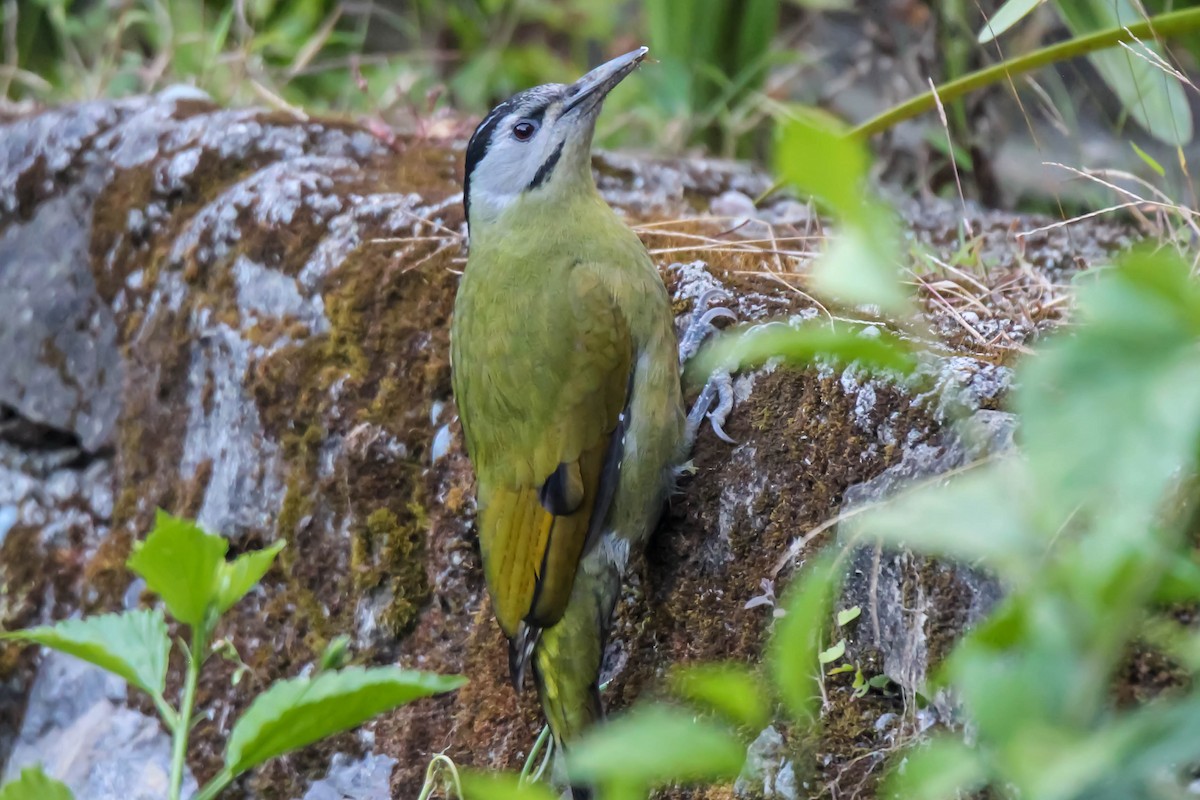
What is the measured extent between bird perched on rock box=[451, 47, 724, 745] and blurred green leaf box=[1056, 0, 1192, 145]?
43.5 inches

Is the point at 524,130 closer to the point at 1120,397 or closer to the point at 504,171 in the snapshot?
the point at 504,171

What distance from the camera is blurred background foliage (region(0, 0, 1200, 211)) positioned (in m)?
4.22

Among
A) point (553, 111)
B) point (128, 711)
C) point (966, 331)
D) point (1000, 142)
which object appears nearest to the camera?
point (966, 331)

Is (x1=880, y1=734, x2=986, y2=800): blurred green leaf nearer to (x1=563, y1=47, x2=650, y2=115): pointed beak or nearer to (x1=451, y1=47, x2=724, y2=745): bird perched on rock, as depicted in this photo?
(x1=451, y1=47, x2=724, y2=745): bird perched on rock

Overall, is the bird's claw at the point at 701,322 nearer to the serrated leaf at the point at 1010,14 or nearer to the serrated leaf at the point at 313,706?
the serrated leaf at the point at 1010,14

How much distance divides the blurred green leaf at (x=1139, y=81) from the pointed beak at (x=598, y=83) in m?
0.99

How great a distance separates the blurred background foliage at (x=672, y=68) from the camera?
4.22m

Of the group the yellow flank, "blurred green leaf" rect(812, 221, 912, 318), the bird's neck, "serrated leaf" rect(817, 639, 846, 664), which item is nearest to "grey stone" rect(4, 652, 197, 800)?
the yellow flank

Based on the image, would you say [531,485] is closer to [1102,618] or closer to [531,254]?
[531,254]

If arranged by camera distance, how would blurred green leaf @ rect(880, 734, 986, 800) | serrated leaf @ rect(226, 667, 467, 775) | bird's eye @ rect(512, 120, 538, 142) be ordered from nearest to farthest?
1. blurred green leaf @ rect(880, 734, 986, 800)
2. serrated leaf @ rect(226, 667, 467, 775)
3. bird's eye @ rect(512, 120, 538, 142)

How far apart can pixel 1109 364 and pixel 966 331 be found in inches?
63.6

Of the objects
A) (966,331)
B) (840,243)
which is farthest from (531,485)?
(840,243)

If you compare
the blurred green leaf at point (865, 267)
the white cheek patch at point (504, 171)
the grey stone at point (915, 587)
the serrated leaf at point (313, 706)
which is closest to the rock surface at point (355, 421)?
the grey stone at point (915, 587)

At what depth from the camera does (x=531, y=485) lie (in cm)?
231
